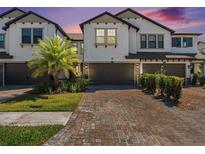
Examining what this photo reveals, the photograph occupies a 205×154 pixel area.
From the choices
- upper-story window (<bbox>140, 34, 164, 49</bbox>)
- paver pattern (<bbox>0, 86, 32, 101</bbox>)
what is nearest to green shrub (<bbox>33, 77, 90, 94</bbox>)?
paver pattern (<bbox>0, 86, 32, 101</bbox>)

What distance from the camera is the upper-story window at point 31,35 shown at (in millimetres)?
26062

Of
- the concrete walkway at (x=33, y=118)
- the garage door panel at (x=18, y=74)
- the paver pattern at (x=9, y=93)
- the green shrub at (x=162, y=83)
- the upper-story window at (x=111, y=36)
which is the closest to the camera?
the concrete walkway at (x=33, y=118)

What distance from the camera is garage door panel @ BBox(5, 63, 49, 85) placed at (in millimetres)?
Result: 26734

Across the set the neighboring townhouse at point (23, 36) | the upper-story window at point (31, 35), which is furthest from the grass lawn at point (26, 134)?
the upper-story window at point (31, 35)

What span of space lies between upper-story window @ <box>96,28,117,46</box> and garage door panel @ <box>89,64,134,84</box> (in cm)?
255

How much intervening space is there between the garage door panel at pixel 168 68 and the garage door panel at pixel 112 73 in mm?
1812

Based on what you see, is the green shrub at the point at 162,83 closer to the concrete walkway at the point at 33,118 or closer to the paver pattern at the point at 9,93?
the concrete walkway at the point at 33,118

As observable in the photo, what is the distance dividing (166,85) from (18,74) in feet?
57.6

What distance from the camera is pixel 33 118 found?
9719 mm

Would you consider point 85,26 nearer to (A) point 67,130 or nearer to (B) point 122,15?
(B) point 122,15

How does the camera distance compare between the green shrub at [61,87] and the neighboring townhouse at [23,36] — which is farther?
the neighboring townhouse at [23,36]

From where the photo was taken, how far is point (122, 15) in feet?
94.7

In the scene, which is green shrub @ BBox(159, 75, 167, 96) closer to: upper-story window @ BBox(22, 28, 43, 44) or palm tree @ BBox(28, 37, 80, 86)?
palm tree @ BBox(28, 37, 80, 86)
